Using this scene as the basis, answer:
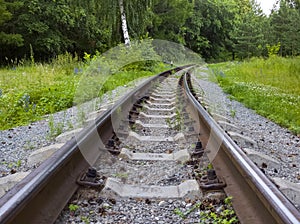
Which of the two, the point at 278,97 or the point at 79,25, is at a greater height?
the point at 79,25

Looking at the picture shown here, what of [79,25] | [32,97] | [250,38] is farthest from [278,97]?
[250,38]

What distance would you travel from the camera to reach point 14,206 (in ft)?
4.99

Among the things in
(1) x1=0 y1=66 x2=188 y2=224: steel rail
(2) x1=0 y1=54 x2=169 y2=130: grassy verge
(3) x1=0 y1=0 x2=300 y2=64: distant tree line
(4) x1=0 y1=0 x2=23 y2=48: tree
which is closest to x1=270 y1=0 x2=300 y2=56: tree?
(3) x1=0 y1=0 x2=300 y2=64: distant tree line

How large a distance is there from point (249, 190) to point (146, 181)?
0.82 metres

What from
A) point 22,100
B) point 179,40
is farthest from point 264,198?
point 179,40

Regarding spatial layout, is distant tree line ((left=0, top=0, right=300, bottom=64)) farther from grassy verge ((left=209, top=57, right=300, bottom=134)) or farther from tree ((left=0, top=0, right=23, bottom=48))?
grassy verge ((left=209, top=57, right=300, bottom=134))

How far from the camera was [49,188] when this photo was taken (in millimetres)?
1932

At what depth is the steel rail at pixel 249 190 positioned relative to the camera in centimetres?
153

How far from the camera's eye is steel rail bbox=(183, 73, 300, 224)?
5.03ft

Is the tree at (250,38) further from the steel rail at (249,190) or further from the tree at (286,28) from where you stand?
the steel rail at (249,190)

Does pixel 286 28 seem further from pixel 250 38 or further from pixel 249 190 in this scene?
pixel 249 190

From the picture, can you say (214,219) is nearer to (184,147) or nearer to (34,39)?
(184,147)

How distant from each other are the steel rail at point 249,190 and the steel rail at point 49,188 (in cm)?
99

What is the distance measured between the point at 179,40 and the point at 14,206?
34937mm
